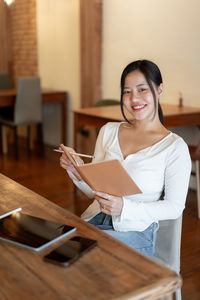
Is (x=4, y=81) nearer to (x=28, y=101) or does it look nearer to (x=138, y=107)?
(x=28, y=101)

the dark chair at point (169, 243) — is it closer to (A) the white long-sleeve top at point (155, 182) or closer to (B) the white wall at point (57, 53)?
(A) the white long-sleeve top at point (155, 182)

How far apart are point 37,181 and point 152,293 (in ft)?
10.0

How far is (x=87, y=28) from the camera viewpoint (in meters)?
4.39

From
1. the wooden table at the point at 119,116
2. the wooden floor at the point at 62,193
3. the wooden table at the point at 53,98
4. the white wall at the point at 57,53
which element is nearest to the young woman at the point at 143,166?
the wooden floor at the point at 62,193

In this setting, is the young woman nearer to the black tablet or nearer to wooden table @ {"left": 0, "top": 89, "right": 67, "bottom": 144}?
the black tablet

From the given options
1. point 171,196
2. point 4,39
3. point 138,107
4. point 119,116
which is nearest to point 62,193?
point 119,116

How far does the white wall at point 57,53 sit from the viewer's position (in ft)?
15.8

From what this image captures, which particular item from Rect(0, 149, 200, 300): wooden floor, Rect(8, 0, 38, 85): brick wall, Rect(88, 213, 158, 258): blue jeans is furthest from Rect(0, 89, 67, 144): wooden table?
Rect(88, 213, 158, 258): blue jeans

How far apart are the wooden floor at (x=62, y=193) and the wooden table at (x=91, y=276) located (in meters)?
1.10

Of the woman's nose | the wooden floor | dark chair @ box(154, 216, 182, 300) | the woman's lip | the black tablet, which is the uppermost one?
the woman's nose

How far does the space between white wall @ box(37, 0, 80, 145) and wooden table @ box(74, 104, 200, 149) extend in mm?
1538

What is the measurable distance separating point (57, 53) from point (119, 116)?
2.47 metres

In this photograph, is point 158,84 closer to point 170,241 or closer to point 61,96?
point 170,241

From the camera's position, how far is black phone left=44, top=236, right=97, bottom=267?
0.96m
